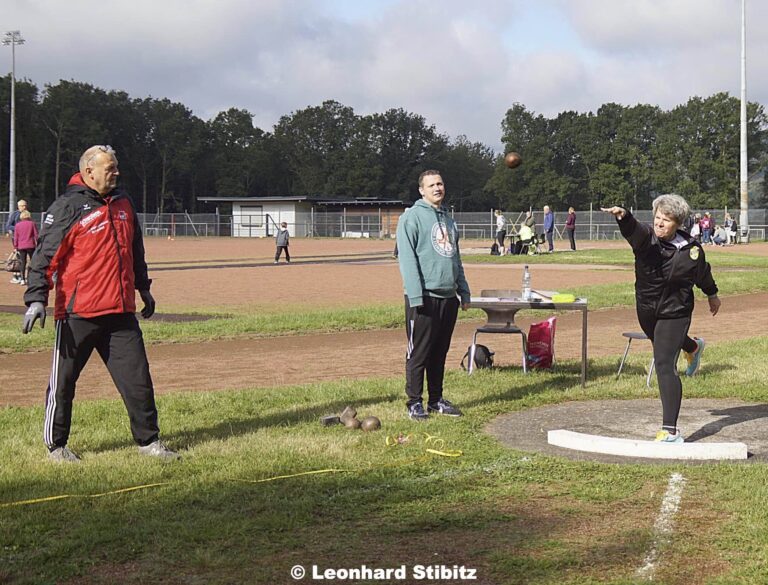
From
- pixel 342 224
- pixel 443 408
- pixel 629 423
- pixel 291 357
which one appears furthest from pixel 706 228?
pixel 443 408

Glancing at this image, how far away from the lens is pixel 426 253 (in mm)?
7770

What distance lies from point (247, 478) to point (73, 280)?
1.80 meters

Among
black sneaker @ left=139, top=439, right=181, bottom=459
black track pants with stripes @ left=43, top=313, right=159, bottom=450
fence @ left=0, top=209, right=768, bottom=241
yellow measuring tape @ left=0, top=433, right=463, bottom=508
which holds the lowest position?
yellow measuring tape @ left=0, top=433, right=463, bottom=508

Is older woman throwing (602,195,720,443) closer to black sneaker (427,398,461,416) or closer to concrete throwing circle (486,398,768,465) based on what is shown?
concrete throwing circle (486,398,768,465)

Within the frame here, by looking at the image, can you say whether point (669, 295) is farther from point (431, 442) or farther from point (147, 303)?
point (147, 303)

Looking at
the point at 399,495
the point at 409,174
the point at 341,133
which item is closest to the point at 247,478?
the point at 399,495

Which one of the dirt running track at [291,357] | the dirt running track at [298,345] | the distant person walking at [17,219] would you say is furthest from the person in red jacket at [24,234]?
the dirt running track at [291,357]

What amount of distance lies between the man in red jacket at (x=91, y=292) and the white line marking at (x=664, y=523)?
3.23 meters

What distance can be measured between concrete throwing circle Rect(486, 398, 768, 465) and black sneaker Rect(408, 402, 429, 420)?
0.55 metres

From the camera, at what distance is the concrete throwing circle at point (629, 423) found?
6.81 meters

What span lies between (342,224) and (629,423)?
7153cm

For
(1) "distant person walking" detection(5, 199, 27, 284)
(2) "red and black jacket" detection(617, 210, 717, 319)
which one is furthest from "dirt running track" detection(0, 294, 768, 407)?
(1) "distant person walking" detection(5, 199, 27, 284)

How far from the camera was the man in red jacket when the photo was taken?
6324mm

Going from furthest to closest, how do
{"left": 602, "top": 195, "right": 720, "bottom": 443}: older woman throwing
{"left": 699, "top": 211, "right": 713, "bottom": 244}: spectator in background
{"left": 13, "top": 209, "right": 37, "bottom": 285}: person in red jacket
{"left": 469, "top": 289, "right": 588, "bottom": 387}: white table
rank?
{"left": 699, "top": 211, "right": 713, "bottom": 244}: spectator in background < {"left": 13, "top": 209, "right": 37, "bottom": 285}: person in red jacket < {"left": 469, "top": 289, "right": 588, "bottom": 387}: white table < {"left": 602, "top": 195, "right": 720, "bottom": 443}: older woman throwing
